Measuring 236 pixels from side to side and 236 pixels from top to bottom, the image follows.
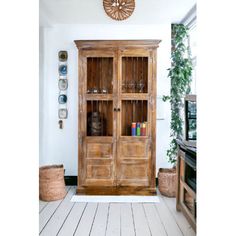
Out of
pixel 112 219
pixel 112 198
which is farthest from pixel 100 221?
pixel 112 198

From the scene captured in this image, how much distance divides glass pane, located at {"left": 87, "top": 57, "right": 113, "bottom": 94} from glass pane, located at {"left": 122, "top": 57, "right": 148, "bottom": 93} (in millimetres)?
232

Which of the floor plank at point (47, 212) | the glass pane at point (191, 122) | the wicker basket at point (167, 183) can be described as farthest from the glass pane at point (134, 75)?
the floor plank at point (47, 212)

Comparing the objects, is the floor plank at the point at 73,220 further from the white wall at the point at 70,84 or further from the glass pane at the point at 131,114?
the glass pane at the point at 131,114

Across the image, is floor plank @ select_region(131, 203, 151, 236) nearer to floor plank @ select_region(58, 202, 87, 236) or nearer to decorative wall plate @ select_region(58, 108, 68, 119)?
floor plank @ select_region(58, 202, 87, 236)

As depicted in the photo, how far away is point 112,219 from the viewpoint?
3391mm

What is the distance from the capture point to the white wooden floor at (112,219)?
9.93 feet

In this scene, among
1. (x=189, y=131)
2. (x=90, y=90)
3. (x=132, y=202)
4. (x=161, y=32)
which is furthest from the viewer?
(x=161, y=32)

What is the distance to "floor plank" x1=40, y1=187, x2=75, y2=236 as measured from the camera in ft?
9.97

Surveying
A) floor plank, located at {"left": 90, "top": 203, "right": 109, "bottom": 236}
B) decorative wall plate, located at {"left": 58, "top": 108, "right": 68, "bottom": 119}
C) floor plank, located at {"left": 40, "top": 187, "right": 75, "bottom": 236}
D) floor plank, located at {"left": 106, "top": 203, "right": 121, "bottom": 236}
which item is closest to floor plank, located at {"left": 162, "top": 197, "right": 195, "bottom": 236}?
floor plank, located at {"left": 106, "top": 203, "right": 121, "bottom": 236}

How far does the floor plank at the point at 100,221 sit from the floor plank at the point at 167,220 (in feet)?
2.21

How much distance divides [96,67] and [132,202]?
2.20 m

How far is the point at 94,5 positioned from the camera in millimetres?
4031
